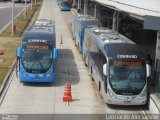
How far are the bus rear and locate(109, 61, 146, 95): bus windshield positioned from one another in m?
5.24

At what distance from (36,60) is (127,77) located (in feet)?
21.2

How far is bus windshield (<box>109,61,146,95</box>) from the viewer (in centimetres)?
2236

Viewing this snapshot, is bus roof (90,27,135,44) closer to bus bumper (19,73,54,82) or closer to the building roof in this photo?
the building roof

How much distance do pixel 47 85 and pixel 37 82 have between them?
0.62m

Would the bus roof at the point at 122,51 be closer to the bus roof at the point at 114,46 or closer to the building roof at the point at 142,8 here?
the bus roof at the point at 114,46

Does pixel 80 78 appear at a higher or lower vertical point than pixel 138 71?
lower

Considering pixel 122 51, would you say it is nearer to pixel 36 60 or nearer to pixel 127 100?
pixel 127 100

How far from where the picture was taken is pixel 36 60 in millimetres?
26781

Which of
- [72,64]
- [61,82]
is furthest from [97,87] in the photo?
[72,64]

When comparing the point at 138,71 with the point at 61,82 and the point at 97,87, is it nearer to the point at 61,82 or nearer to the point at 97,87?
the point at 97,87

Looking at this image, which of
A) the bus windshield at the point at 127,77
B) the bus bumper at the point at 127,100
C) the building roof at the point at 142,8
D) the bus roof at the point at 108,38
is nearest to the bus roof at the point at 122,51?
the bus windshield at the point at 127,77

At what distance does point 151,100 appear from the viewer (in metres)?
22.1

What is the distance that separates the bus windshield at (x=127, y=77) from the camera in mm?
22359

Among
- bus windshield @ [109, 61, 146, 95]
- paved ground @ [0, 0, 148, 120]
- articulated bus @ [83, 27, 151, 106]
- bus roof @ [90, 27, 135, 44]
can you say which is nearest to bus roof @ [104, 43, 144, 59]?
articulated bus @ [83, 27, 151, 106]
